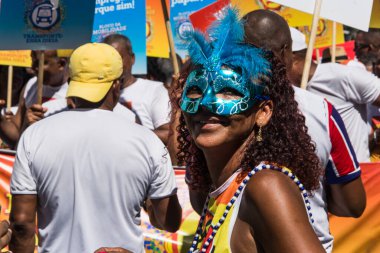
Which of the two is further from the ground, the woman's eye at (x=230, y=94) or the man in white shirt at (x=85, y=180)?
the woman's eye at (x=230, y=94)

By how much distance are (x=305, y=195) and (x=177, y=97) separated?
66 cm

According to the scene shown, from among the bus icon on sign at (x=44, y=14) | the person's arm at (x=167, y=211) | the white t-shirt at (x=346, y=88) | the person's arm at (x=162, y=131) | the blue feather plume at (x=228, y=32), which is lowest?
the person's arm at (x=167, y=211)

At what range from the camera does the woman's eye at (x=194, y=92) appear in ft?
7.70

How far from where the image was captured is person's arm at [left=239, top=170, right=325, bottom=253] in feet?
6.57

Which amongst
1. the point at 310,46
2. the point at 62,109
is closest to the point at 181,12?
the point at 62,109

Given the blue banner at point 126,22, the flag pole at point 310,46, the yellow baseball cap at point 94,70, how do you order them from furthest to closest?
1. the blue banner at point 126,22
2. the flag pole at point 310,46
3. the yellow baseball cap at point 94,70

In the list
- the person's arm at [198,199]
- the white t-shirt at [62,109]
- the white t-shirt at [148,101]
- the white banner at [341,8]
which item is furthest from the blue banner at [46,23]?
the person's arm at [198,199]

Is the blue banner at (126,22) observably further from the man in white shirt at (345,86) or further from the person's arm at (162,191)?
the person's arm at (162,191)

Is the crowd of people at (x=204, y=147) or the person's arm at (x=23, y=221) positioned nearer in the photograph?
the crowd of people at (x=204, y=147)

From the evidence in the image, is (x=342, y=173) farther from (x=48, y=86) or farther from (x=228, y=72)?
(x=48, y=86)

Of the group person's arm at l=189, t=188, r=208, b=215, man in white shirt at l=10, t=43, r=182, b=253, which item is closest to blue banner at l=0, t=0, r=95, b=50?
man in white shirt at l=10, t=43, r=182, b=253

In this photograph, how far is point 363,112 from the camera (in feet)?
19.0

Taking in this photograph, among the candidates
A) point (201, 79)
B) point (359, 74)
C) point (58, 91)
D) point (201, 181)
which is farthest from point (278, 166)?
point (58, 91)

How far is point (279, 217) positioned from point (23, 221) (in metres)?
2.06
